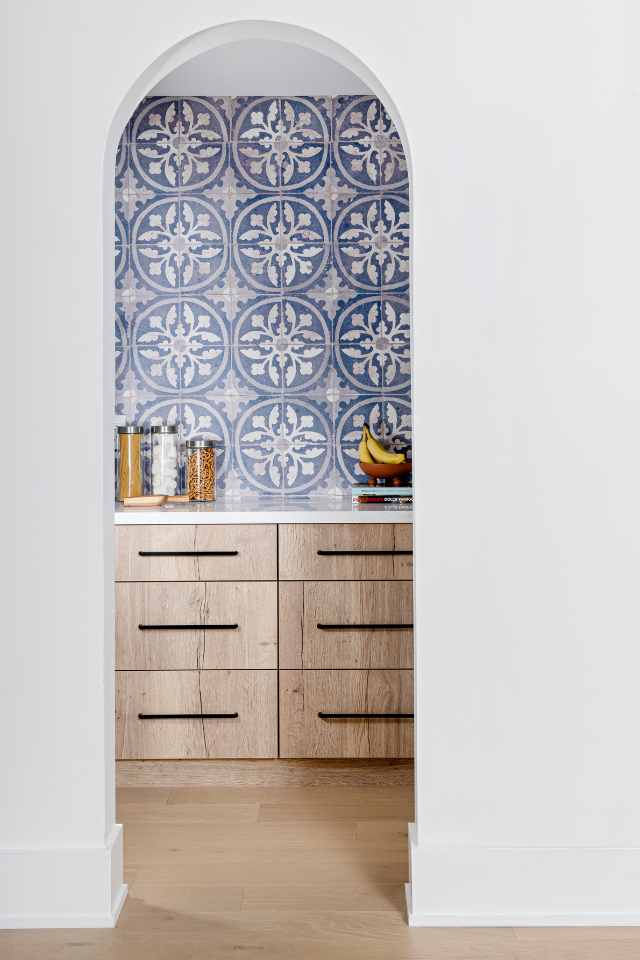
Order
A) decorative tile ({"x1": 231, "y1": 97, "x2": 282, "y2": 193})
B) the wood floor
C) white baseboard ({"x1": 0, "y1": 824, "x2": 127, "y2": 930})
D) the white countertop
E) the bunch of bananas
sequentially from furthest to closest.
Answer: decorative tile ({"x1": 231, "y1": 97, "x2": 282, "y2": 193}), the bunch of bananas, the white countertop, white baseboard ({"x1": 0, "y1": 824, "x2": 127, "y2": 930}), the wood floor

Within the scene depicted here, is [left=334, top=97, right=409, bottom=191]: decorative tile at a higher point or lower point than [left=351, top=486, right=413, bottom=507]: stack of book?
higher

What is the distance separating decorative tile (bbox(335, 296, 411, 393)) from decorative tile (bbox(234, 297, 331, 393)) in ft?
0.27

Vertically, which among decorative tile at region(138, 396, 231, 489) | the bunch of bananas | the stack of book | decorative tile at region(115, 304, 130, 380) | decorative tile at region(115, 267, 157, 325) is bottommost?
the stack of book

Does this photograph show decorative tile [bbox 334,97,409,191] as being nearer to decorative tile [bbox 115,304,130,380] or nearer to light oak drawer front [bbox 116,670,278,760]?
decorative tile [bbox 115,304,130,380]

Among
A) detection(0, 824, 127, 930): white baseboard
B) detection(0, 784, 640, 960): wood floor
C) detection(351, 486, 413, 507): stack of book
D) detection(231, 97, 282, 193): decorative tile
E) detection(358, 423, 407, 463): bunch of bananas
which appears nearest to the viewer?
detection(0, 784, 640, 960): wood floor

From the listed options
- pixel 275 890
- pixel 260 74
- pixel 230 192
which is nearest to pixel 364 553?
pixel 275 890

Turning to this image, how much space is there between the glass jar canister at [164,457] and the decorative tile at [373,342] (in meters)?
0.71

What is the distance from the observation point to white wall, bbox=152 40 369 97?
10.3 feet

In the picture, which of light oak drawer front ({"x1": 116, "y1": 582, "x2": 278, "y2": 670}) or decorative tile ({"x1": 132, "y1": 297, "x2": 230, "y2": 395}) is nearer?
light oak drawer front ({"x1": 116, "y1": 582, "x2": 278, "y2": 670})

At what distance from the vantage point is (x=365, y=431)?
3.44 meters

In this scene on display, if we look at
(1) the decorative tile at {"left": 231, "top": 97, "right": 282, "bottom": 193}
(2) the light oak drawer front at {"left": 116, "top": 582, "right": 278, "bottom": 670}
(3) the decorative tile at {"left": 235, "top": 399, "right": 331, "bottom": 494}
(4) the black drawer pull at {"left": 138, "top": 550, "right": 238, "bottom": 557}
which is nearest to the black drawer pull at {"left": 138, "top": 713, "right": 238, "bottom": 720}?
(2) the light oak drawer front at {"left": 116, "top": 582, "right": 278, "bottom": 670}

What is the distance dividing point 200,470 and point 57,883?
1668 mm

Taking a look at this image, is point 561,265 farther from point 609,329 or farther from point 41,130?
point 41,130

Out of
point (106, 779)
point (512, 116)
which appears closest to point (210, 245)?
point (512, 116)
